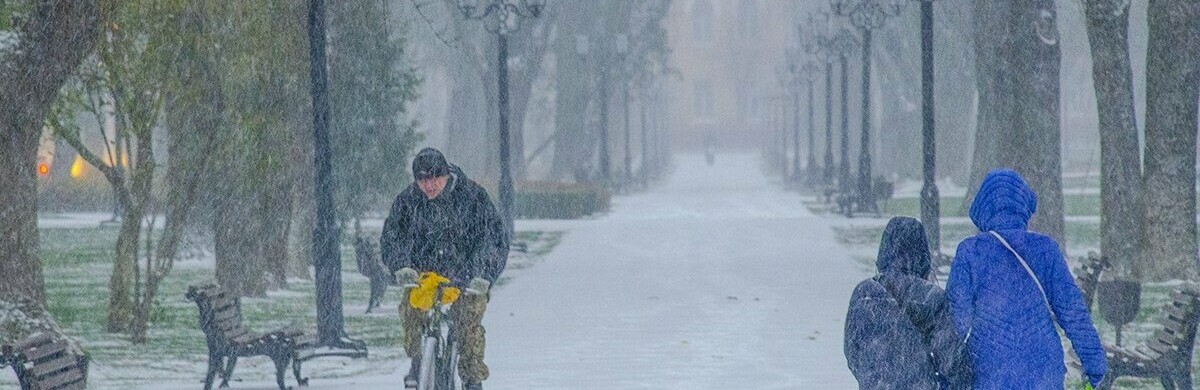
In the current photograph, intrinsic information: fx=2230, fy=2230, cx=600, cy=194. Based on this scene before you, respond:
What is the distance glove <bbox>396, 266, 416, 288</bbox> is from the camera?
10.3 meters

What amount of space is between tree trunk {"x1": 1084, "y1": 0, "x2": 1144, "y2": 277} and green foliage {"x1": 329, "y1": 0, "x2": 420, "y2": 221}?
7570mm

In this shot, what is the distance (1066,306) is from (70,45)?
8.76m

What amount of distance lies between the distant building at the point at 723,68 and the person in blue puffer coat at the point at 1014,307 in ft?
395

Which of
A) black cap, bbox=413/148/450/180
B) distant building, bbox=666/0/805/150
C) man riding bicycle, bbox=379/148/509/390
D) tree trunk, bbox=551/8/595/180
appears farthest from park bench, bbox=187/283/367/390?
distant building, bbox=666/0/805/150

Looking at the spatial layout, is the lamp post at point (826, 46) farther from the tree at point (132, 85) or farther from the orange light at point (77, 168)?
the tree at point (132, 85)

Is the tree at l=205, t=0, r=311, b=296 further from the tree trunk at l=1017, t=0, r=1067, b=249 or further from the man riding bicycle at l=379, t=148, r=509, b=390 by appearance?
the tree trunk at l=1017, t=0, r=1067, b=249

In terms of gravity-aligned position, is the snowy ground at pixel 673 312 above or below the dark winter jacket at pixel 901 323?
below

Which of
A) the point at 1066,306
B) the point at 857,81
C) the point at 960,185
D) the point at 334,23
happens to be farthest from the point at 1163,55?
the point at 857,81

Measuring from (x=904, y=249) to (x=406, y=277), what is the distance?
145 inches

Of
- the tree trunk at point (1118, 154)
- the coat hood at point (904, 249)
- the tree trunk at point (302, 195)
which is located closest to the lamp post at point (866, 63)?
the tree trunk at point (1118, 154)

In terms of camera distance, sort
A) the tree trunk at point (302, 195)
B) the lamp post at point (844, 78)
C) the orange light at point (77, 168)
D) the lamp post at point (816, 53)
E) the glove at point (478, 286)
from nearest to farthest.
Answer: the glove at point (478, 286)
the tree trunk at point (302, 195)
the lamp post at point (844, 78)
the lamp post at point (816, 53)
the orange light at point (77, 168)

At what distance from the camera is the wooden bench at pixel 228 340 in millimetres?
13141

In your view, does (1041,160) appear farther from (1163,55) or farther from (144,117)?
(144,117)

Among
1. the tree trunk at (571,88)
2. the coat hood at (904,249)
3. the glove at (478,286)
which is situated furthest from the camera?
the tree trunk at (571,88)
